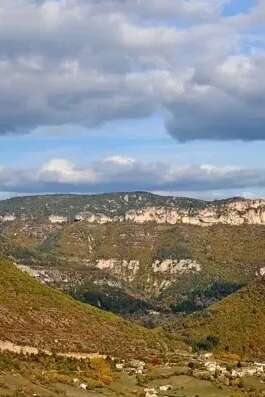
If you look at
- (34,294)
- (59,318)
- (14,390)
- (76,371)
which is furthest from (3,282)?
(14,390)

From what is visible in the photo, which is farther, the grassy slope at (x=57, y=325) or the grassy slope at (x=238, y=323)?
the grassy slope at (x=238, y=323)

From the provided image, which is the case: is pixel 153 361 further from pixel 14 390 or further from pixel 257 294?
pixel 257 294

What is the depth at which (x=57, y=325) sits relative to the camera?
8512 centimetres

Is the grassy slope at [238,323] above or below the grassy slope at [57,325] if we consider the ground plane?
below

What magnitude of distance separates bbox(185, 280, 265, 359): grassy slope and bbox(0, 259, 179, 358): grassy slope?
24242 millimetres

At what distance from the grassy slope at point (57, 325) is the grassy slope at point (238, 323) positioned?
24242mm

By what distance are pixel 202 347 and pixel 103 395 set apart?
66.3 meters

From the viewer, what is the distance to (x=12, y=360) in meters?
60.6

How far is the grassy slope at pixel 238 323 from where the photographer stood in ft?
409

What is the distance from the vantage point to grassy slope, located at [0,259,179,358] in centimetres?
7825

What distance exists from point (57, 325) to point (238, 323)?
5553cm

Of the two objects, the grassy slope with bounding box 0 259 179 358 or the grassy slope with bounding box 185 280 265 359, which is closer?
the grassy slope with bounding box 0 259 179 358

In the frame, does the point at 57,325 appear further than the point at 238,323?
No

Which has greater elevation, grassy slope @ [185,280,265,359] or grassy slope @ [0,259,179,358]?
grassy slope @ [0,259,179,358]
